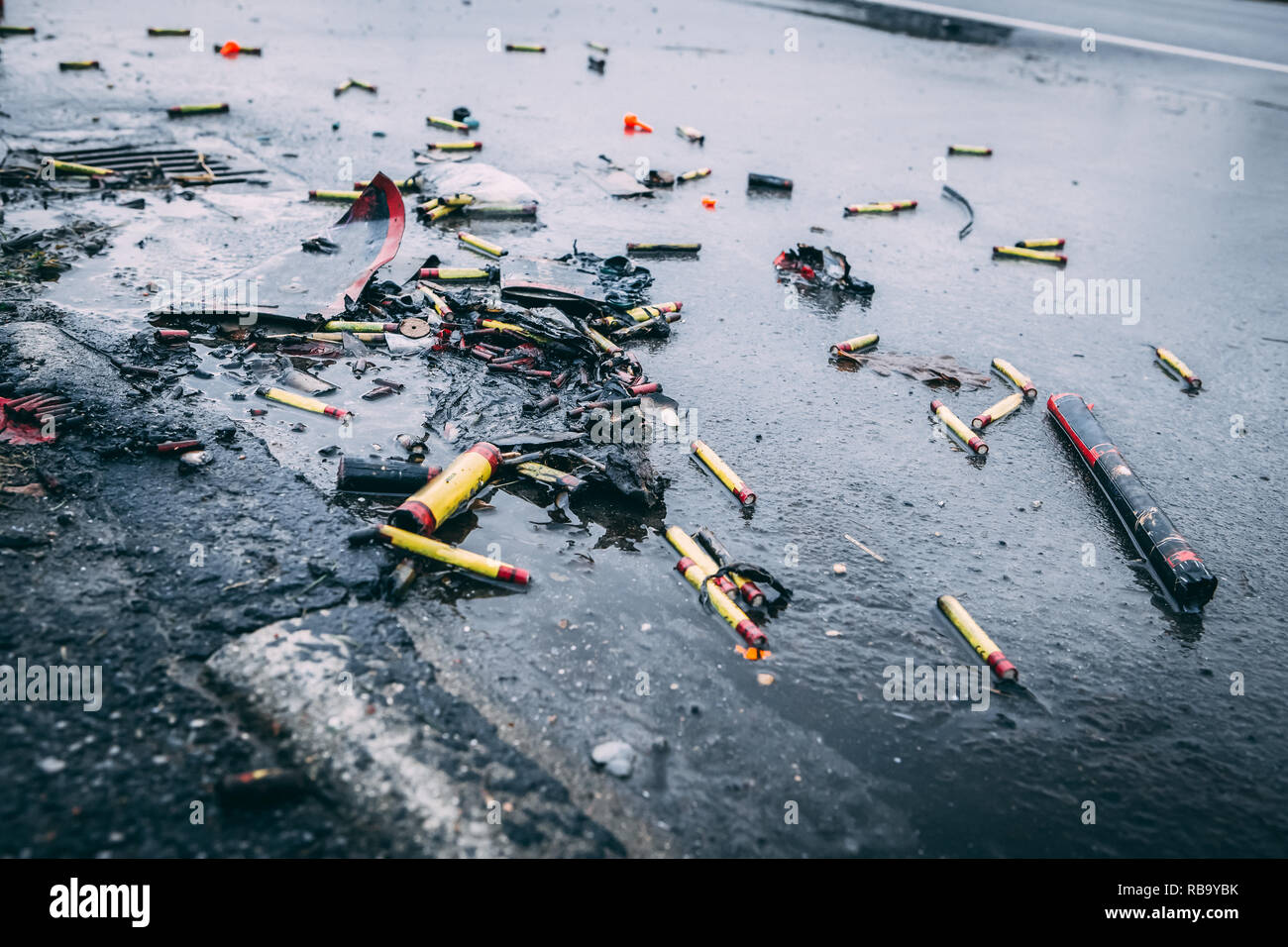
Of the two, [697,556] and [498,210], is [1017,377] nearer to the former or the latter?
[697,556]

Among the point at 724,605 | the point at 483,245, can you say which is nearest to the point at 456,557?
the point at 724,605

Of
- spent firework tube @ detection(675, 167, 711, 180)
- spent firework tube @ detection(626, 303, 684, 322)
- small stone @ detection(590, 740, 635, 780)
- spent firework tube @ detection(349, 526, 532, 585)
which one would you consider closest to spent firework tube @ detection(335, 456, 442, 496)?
spent firework tube @ detection(349, 526, 532, 585)

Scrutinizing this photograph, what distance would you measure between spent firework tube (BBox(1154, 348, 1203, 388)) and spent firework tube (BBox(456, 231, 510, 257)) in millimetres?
5406

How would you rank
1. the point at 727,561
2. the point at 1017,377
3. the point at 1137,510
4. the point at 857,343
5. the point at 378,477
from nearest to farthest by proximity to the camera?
the point at 727,561 < the point at 378,477 < the point at 1137,510 < the point at 1017,377 < the point at 857,343

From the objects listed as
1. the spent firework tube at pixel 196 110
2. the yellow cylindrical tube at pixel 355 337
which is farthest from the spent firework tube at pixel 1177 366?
the spent firework tube at pixel 196 110

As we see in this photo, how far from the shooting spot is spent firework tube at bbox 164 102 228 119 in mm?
9070

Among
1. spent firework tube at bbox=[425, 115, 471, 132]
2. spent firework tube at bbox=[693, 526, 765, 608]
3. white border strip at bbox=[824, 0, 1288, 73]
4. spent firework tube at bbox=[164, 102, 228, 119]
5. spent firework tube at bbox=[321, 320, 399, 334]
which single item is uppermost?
white border strip at bbox=[824, 0, 1288, 73]

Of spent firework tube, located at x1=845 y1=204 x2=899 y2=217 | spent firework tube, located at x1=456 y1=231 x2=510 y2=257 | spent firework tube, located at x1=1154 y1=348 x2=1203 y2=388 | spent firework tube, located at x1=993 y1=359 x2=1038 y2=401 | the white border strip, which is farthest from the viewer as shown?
the white border strip

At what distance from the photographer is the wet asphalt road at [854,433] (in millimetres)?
3111

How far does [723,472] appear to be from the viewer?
4.52m

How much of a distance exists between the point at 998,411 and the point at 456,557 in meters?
3.76

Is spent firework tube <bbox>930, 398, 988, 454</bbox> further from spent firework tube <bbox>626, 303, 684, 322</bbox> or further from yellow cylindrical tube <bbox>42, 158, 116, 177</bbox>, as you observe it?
yellow cylindrical tube <bbox>42, 158, 116, 177</bbox>

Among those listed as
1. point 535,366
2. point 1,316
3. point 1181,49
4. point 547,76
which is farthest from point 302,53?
point 1181,49
